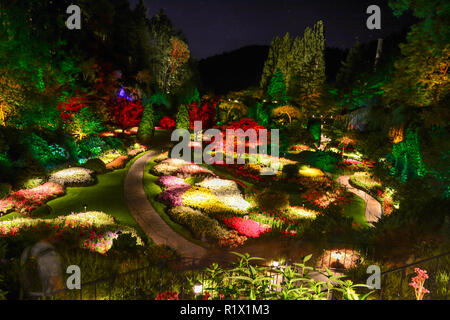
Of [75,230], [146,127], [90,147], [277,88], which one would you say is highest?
[277,88]

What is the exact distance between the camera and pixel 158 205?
44.4 ft

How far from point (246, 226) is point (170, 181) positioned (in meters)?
6.70

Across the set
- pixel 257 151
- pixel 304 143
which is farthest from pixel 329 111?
pixel 257 151

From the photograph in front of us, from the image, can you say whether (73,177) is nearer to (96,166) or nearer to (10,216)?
(96,166)

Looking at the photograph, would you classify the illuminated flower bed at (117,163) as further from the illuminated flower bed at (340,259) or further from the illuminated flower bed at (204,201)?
the illuminated flower bed at (340,259)

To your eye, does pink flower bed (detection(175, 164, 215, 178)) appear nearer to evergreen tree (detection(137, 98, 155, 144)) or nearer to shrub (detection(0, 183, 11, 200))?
shrub (detection(0, 183, 11, 200))

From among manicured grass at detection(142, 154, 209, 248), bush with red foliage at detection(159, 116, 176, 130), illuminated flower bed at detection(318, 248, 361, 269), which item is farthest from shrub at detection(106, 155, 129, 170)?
bush with red foliage at detection(159, 116, 176, 130)

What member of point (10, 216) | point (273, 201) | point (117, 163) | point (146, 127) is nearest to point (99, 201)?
point (10, 216)

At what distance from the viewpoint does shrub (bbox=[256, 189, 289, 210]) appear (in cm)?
1372

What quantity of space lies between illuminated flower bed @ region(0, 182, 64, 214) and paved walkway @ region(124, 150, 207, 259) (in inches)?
132

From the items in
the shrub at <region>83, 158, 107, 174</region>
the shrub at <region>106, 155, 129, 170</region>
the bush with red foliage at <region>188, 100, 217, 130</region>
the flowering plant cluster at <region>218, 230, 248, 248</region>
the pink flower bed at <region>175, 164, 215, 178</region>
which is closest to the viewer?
the flowering plant cluster at <region>218, 230, 248, 248</region>

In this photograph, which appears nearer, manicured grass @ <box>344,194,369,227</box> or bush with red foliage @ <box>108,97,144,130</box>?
manicured grass @ <box>344,194,369,227</box>

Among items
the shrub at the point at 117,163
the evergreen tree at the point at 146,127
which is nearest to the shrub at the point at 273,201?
the shrub at the point at 117,163

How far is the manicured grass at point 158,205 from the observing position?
1079cm
